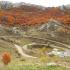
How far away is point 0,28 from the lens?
2301 inches

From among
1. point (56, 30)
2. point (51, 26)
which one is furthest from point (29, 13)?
point (56, 30)

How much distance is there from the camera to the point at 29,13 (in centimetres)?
7800

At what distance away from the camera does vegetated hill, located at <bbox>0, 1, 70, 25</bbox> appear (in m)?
67.1

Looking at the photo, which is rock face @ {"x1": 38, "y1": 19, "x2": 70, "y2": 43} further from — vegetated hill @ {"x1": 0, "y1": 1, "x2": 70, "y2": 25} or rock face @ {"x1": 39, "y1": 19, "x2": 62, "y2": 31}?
vegetated hill @ {"x1": 0, "y1": 1, "x2": 70, "y2": 25}

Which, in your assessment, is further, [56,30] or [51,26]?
[51,26]

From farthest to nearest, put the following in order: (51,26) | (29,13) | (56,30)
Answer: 1. (29,13)
2. (51,26)
3. (56,30)

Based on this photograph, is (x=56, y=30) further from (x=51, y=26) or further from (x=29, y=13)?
(x=29, y=13)

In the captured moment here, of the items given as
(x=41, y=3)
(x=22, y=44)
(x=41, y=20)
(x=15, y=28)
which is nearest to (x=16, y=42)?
(x=22, y=44)

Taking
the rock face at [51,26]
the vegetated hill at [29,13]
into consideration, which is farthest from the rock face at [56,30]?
the vegetated hill at [29,13]

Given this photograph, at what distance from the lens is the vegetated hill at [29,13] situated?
2640 inches

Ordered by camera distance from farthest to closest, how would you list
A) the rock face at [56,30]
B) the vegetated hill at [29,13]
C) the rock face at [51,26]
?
the vegetated hill at [29,13]
the rock face at [51,26]
the rock face at [56,30]

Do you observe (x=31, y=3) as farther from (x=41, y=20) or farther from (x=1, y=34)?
(x=1, y=34)

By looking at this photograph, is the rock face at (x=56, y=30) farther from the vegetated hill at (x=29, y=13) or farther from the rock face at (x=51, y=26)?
the vegetated hill at (x=29, y=13)

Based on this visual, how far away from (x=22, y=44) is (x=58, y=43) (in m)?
5.87
